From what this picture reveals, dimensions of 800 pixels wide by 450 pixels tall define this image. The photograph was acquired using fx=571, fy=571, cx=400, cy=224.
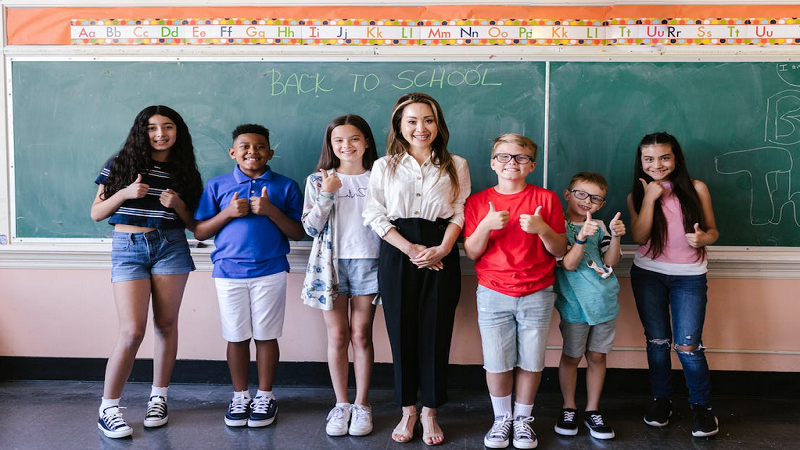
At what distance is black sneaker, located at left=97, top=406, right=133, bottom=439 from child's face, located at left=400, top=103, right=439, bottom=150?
1.65 metres

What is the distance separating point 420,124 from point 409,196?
0.28 meters

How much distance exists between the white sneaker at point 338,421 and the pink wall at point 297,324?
1.54 feet

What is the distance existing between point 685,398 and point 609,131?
52.4 inches

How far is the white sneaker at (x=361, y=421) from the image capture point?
7.74ft

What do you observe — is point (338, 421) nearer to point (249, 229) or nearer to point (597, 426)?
point (249, 229)

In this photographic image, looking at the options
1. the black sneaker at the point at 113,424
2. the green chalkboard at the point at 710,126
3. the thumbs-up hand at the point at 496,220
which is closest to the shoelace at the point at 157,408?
the black sneaker at the point at 113,424

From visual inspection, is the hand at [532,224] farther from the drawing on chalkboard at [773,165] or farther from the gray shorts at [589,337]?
the drawing on chalkboard at [773,165]

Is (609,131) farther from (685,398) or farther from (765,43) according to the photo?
(685,398)

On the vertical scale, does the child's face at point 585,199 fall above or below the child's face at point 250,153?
below

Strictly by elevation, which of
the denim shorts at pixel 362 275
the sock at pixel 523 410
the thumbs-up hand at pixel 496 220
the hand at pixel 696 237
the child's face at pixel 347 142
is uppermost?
the child's face at pixel 347 142

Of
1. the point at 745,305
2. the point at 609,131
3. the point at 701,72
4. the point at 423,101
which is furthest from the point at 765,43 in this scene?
the point at 423,101

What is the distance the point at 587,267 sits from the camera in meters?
2.31

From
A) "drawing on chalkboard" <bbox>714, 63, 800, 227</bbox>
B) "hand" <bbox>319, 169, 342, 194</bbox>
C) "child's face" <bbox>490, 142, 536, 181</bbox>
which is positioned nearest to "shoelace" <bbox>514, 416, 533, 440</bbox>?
"child's face" <bbox>490, 142, 536, 181</bbox>

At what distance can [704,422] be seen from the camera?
2.34 meters
